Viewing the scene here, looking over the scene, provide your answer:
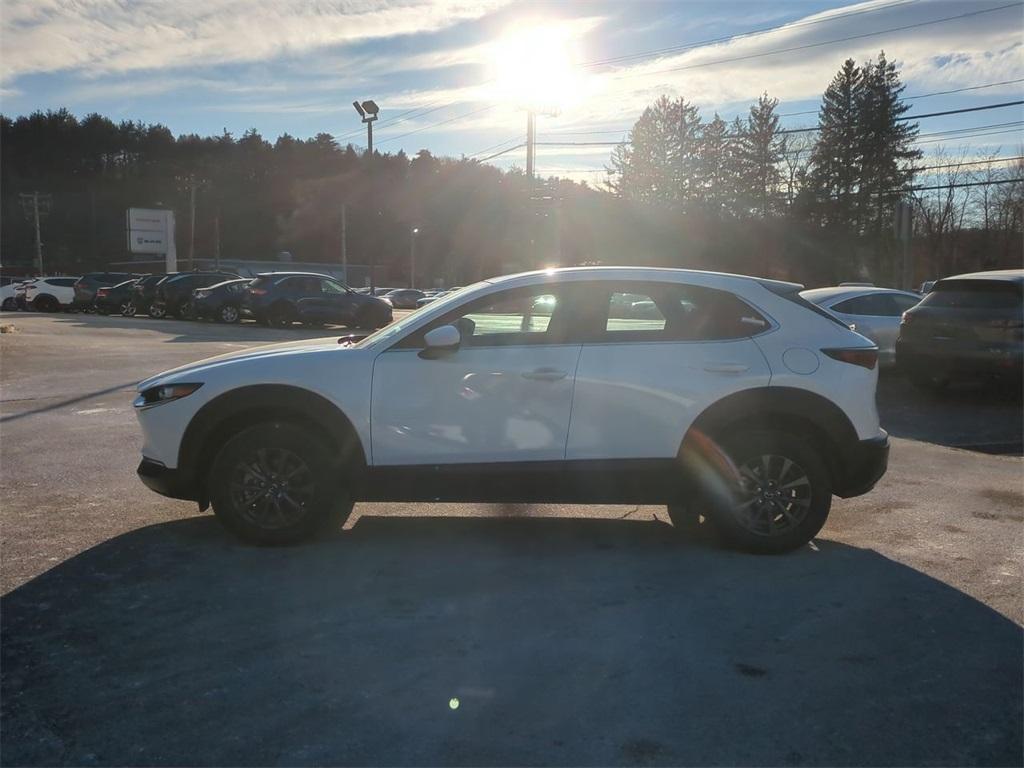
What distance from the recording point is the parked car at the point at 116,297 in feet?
113

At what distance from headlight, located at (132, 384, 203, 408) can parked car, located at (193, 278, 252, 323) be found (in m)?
23.1

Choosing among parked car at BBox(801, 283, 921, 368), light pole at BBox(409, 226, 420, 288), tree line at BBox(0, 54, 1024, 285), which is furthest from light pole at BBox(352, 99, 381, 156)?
light pole at BBox(409, 226, 420, 288)

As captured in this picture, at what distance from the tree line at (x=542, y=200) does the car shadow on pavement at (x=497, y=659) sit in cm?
3066

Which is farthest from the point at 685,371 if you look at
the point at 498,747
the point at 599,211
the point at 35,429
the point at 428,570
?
the point at 599,211

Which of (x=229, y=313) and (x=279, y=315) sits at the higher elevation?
Result: (x=279, y=315)

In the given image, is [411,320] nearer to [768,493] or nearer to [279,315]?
[768,493]

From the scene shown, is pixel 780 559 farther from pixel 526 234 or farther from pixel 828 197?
pixel 828 197

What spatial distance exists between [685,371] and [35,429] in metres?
6.92

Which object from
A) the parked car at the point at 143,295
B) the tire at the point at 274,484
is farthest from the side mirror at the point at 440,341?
the parked car at the point at 143,295

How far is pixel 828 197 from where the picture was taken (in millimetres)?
57906

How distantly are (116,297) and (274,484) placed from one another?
32875mm

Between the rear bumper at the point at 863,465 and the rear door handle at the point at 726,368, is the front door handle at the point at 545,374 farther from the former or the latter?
the rear bumper at the point at 863,465

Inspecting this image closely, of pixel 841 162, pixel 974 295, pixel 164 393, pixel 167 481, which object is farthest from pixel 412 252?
pixel 167 481

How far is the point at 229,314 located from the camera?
91.7ft
